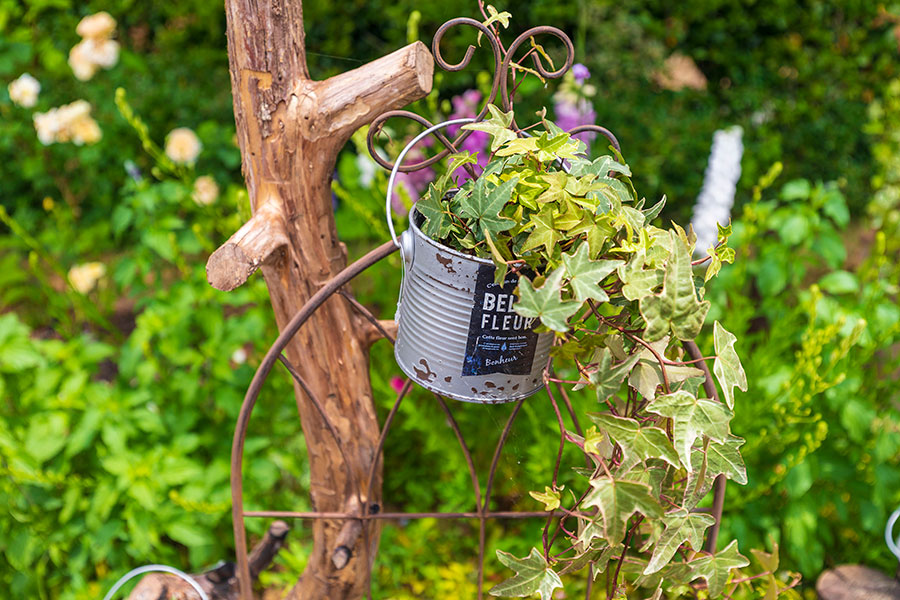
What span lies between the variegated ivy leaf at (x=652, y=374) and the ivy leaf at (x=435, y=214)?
0.30 meters

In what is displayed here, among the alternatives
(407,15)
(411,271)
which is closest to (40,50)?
(407,15)

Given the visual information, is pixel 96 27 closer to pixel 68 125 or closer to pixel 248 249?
pixel 68 125

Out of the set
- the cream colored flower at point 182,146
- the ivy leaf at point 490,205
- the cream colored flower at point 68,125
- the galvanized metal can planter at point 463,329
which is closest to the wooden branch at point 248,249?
the galvanized metal can planter at point 463,329

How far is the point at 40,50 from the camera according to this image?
2996 mm

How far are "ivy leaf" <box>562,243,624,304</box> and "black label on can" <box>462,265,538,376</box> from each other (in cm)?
9

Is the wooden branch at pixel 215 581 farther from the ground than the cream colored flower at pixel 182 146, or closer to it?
closer to it

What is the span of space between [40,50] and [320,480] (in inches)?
102

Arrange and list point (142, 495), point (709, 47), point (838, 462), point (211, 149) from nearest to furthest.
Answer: point (142, 495)
point (838, 462)
point (211, 149)
point (709, 47)

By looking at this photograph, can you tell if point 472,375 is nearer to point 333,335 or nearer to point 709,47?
point 333,335

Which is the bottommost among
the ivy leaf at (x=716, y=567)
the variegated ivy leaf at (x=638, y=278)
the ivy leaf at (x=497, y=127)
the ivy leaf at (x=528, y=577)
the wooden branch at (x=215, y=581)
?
the wooden branch at (x=215, y=581)

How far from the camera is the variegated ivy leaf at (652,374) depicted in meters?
0.89

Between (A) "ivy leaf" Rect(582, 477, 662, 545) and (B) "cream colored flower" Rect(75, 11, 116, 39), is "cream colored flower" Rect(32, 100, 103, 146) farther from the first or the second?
(A) "ivy leaf" Rect(582, 477, 662, 545)

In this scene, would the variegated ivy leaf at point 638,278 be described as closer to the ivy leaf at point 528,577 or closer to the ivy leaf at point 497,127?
the ivy leaf at point 497,127

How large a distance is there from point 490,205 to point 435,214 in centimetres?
8
